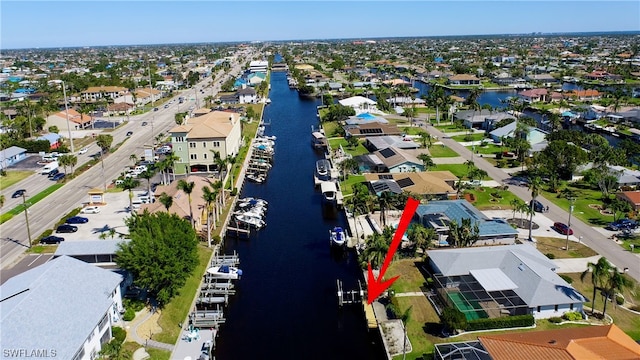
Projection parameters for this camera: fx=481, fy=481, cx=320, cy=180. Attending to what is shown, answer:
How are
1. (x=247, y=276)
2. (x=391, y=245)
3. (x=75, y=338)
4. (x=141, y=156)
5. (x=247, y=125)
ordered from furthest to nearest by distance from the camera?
(x=247, y=125) → (x=141, y=156) → (x=247, y=276) → (x=391, y=245) → (x=75, y=338)

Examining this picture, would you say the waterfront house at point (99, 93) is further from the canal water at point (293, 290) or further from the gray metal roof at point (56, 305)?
the gray metal roof at point (56, 305)

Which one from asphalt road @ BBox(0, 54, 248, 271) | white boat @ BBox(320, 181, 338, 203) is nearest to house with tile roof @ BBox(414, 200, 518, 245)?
white boat @ BBox(320, 181, 338, 203)

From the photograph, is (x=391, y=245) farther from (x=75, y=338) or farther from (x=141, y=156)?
(x=141, y=156)

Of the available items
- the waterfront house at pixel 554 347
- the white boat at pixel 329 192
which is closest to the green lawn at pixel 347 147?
the white boat at pixel 329 192

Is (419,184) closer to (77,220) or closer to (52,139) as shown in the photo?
(77,220)

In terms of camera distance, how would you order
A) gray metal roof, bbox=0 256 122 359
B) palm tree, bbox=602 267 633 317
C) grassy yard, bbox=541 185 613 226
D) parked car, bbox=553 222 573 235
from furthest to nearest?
grassy yard, bbox=541 185 613 226
parked car, bbox=553 222 573 235
palm tree, bbox=602 267 633 317
gray metal roof, bbox=0 256 122 359

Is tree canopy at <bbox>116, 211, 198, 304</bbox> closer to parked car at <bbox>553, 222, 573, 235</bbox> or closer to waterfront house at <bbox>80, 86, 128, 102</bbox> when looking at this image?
parked car at <bbox>553, 222, 573, 235</bbox>

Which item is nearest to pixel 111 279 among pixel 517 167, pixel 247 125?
pixel 517 167
